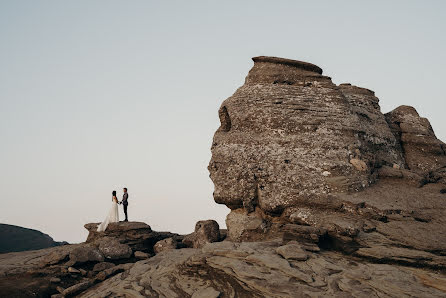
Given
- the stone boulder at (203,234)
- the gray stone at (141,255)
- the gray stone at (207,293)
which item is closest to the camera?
the gray stone at (207,293)

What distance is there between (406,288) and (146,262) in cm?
1154

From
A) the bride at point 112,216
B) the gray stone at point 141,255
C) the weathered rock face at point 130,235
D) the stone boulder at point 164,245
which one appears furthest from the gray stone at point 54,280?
the stone boulder at point 164,245

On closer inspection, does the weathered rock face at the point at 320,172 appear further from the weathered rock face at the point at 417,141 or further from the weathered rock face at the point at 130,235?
the weathered rock face at the point at 130,235

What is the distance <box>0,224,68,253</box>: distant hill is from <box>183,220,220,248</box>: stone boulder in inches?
1011

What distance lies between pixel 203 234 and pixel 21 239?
3073 centimetres

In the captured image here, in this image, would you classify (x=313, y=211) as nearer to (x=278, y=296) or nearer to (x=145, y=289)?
(x=278, y=296)

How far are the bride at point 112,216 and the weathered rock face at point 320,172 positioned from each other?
7.09 metres

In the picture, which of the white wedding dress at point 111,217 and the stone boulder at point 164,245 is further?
the white wedding dress at point 111,217

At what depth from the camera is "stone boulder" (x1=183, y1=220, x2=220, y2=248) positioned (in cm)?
1928

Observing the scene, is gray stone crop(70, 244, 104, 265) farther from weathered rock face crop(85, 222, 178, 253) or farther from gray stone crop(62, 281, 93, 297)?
gray stone crop(62, 281, 93, 297)

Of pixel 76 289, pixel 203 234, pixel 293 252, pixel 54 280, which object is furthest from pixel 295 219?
pixel 54 280

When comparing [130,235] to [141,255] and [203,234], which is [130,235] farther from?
[203,234]

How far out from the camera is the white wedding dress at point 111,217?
20763mm

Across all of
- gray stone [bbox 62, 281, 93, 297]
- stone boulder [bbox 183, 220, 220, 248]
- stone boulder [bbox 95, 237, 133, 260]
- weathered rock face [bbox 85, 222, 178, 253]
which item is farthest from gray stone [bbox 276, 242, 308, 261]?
weathered rock face [bbox 85, 222, 178, 253]
